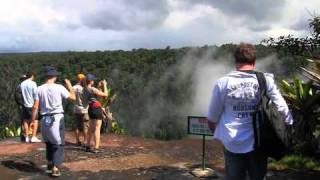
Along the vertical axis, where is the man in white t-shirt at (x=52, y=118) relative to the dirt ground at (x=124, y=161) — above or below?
above

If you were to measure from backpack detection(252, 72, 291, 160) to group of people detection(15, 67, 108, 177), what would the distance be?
4443 millimetres

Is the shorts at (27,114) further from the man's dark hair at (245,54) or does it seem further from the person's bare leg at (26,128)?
the man's dark hair at (245,54)

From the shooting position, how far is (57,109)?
8.70 meters

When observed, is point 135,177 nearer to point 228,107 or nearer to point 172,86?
point 228,107

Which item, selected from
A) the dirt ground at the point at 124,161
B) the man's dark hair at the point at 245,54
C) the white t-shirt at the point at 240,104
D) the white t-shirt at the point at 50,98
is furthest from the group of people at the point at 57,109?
the man's dark hair at the point at 245,54

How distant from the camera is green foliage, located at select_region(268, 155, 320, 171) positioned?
883 cm

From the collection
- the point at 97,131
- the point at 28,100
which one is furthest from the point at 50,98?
the point at 28,100

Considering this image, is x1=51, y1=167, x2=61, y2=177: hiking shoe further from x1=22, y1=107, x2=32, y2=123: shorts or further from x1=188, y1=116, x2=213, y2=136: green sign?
x1=22, y1=107, x2=32, y2=123: shorts

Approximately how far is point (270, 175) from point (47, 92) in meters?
3.29

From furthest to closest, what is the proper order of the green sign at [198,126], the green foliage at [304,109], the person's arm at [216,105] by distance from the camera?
the green sign at [198,126] → the green foliage at [304,109] → the person's arm at [216,105]

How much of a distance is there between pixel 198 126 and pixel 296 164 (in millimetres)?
1736

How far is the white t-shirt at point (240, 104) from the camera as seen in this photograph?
4.81 m

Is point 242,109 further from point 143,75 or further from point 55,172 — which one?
point 143,75

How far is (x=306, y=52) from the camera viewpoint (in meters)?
8.55
